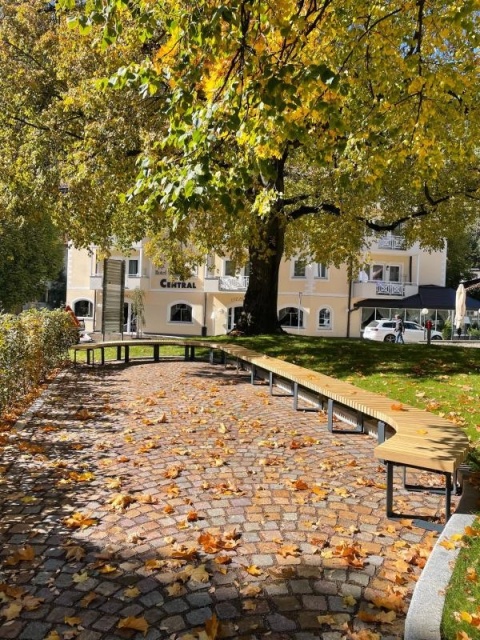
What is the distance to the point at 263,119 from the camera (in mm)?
5008

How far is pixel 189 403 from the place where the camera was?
28.4ft

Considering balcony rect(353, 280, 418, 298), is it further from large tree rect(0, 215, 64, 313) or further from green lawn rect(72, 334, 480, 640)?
green lawn rect(72, 334, 480, 640)

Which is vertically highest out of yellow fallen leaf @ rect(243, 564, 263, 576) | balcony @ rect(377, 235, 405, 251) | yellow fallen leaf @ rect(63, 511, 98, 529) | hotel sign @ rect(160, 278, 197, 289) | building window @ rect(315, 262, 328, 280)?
balcony @ rect(377, 235, 405, 251)

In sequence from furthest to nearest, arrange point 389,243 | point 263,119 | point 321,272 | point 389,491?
point 389,243, point 321,272, point 263,119, point 389,491

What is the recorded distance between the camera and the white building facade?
35.8 metres

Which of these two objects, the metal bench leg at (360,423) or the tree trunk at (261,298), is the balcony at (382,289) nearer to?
the tree trunk at (261,298)

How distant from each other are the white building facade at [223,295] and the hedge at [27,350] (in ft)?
76.4

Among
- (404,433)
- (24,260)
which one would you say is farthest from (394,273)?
(404,433)

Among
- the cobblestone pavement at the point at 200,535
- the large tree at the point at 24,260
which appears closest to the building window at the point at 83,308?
the large tree at the point at 24,260

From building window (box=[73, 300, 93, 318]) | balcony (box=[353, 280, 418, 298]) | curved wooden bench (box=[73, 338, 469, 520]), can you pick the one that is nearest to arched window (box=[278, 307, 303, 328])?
balcony (box=[353, 280, 418, 298])

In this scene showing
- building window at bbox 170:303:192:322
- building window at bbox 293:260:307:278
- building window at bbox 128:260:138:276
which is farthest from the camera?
building window at bbox 128:260:138:276

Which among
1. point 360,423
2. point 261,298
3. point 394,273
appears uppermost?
point 394,273

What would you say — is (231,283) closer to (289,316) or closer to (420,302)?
(289,316)

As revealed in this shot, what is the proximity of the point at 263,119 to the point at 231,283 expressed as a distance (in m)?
30.5
